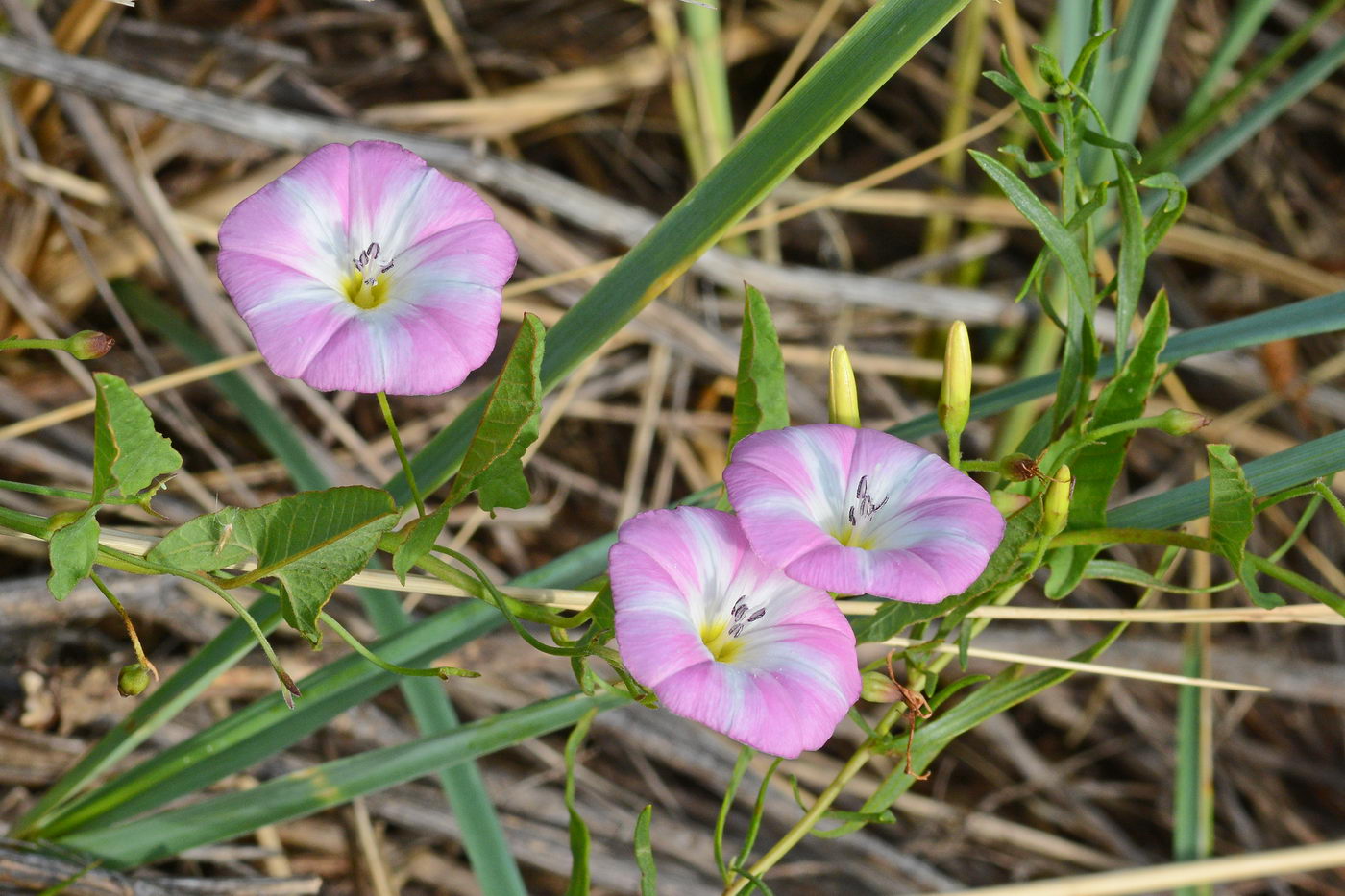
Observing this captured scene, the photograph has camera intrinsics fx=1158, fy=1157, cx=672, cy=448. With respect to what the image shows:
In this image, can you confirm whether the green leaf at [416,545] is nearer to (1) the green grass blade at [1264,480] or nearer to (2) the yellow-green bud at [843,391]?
(2) the yellow-green bud at [843,391]

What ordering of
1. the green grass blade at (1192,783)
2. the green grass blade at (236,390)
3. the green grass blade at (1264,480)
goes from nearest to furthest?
the green grass blade at (1264,480)
the green grass blade at (236,390)
the green grass blade at (1192,783)

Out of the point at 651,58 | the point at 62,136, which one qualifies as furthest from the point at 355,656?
the point at 651,58

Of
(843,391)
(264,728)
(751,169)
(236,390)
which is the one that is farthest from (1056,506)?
(236,390)

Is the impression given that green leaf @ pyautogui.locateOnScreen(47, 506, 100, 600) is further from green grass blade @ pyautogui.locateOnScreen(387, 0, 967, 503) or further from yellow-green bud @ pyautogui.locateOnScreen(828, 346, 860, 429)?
yellow-green bud @ pyautogui.locateOnScreen(828, 346, 860, 429)

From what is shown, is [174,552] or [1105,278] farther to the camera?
[1105,278]

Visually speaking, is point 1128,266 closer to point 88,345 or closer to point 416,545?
point 416,545

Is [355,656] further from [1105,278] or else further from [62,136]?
[1105,278]

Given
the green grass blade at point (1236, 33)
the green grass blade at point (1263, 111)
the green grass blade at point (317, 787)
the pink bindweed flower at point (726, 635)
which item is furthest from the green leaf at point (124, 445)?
the green grass blade at point (1236, 33)
